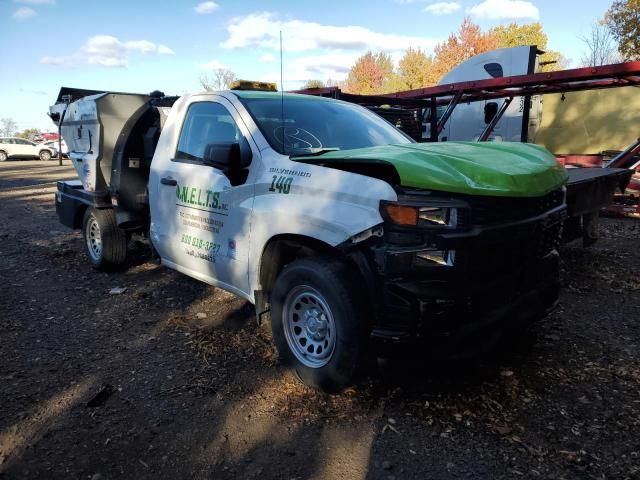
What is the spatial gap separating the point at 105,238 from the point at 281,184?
3541 millimetres

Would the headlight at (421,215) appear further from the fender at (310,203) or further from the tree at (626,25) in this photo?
the tree at (626,25)

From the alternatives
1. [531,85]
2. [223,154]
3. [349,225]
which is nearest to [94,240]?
[223,154]

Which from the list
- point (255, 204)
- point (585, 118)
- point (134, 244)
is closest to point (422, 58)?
point (585, 118)

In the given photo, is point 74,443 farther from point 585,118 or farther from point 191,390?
point 585,118

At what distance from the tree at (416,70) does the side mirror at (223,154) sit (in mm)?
37156

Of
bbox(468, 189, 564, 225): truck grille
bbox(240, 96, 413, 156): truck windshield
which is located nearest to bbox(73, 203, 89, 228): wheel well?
bbox(240, 96, 413, 156): truck windshield

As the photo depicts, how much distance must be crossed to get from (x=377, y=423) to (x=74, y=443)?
1777 mm

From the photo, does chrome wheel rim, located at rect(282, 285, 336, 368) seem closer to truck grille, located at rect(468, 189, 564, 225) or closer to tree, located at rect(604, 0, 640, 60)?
truck grille, located at rect(468, 189, 564, 225)

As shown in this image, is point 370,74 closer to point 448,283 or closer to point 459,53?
point 459,53

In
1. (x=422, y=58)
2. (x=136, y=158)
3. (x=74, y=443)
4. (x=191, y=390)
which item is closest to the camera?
(x=74, y=443)

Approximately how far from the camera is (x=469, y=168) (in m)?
2.70

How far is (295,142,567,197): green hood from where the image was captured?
263 centimetres

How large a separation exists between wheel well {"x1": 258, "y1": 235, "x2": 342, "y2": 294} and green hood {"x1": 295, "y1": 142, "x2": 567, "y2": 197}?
0.55 metres

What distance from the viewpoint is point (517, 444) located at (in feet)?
8.82
